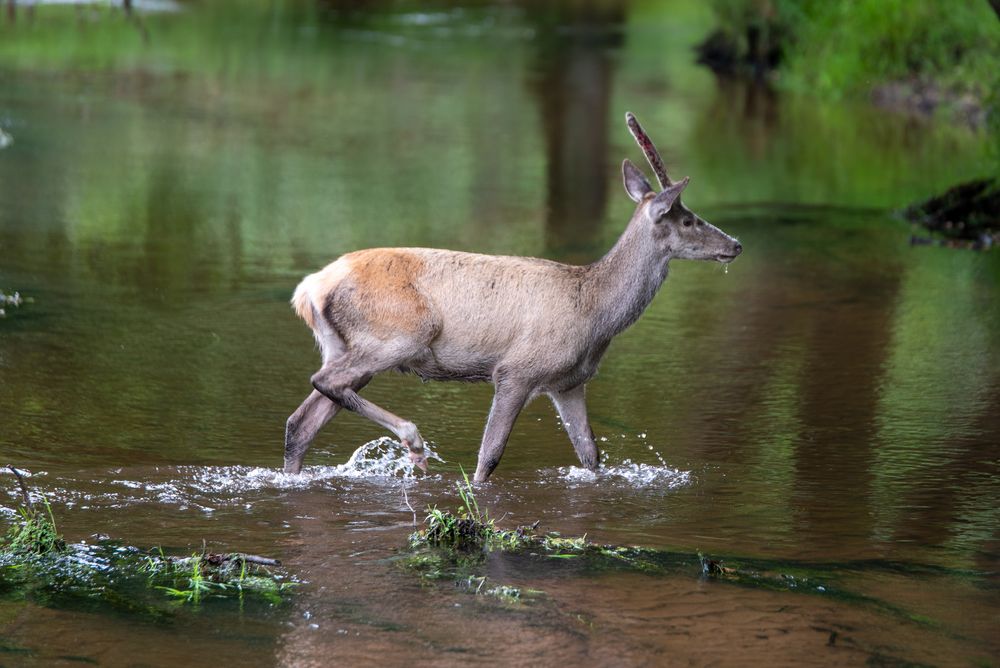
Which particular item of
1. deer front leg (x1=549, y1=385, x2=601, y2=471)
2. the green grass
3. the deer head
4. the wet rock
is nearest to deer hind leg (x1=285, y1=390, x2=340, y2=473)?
deer front leg (x1=549, y1=385, x2=601, y2=471)

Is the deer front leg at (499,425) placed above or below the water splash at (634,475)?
above

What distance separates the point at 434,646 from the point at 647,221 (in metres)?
3.32

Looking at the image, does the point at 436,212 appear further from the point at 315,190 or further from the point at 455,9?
the point at 455,9

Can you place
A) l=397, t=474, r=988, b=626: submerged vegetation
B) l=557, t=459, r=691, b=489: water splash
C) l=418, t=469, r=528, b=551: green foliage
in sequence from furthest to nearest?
1. l=557, t=459, r=691, b=489: water splash
2. l=418, t=469, r=528, b=551: green foliage
3. l=397, t=474, r=988, b=626: submerged vegetation

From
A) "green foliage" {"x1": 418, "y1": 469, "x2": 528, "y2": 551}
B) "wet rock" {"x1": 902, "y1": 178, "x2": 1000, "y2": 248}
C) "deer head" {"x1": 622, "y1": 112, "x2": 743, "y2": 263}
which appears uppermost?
"deer head" {"x1": 622, "y1": 112, "x2": 743, "y2": 263}

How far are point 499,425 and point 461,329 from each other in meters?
0.53

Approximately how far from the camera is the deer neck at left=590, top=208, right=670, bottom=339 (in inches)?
341

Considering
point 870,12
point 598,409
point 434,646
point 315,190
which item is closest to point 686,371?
point 598,409

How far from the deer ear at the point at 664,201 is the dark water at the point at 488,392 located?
1398 mm

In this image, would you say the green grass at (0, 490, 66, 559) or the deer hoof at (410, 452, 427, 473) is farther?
the deer hoof at (410, 452, 427, 473)

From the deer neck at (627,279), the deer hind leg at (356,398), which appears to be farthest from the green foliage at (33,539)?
the deer neck at (627,279)

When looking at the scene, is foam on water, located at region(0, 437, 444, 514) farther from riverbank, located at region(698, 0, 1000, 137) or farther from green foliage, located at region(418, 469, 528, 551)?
riverbank, located at region(698, 0, 1000, 137)

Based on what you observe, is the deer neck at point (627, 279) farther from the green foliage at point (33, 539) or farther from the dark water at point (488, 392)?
the green foliage at point (33, 539)

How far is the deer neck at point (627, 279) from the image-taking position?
8.67 meters
